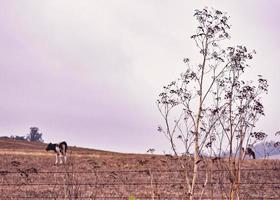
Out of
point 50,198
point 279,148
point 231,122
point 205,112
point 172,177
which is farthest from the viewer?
point 172,177

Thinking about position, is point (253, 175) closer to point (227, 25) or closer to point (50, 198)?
point (50, 198)

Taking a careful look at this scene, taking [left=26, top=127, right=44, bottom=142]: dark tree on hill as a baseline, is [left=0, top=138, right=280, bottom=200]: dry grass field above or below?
below

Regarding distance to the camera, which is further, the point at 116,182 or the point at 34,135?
the point at 34,135

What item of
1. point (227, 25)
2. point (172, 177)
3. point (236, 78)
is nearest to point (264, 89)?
point (236, 78)

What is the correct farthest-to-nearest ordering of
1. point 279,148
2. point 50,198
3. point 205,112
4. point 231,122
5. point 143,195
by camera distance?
point 143,195, point 50,198, point 279,148, point 205,112, point 231,122

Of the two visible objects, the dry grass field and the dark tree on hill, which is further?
the dark tree on hill

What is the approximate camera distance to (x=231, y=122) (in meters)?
9.91

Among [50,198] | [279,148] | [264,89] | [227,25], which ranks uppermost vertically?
[227,25]

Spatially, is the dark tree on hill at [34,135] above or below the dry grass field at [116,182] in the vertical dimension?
above

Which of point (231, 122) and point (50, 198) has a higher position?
point (231, 122)

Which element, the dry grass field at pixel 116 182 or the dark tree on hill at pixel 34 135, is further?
the dark tree on hill at pixel 34 135

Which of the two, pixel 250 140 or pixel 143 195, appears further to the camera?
pixel 143 195

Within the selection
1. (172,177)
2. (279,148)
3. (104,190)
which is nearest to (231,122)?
(279,148)

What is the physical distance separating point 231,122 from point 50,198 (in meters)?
8.68
